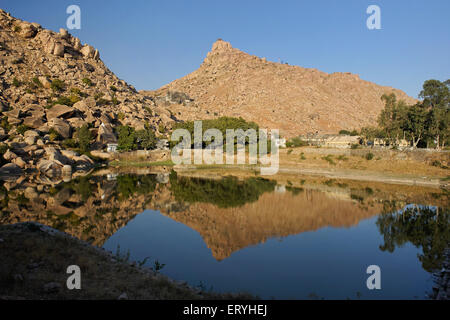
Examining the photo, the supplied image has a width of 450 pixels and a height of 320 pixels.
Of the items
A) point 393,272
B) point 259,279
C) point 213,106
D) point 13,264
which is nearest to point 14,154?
point 13,264

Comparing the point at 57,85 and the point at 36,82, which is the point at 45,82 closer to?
the point at 36,82

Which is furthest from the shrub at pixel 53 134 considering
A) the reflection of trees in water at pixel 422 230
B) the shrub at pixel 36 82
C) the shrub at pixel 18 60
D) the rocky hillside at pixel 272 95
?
the rocky hillside at pixel 272 95

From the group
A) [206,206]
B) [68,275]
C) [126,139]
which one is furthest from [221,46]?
[68,275]

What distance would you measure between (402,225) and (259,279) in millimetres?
13135

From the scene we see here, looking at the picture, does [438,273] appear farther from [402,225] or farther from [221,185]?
[221,185]

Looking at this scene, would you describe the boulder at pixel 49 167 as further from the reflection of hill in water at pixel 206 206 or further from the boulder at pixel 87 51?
the boulder at pixel 87 51

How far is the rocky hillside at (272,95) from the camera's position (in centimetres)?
12224

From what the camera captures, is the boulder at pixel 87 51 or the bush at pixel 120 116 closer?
the bush at pixel 120 116

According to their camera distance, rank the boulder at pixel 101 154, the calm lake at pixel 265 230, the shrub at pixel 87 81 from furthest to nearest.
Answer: the shrub at pixel 87 81, the boulder at pixel 101 154, the calm lake at pixel 265 230

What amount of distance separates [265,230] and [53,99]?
71.0 meters

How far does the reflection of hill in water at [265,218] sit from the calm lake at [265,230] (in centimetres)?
7

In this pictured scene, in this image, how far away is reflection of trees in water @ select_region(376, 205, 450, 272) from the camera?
1448 cm

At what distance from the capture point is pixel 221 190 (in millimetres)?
33000
